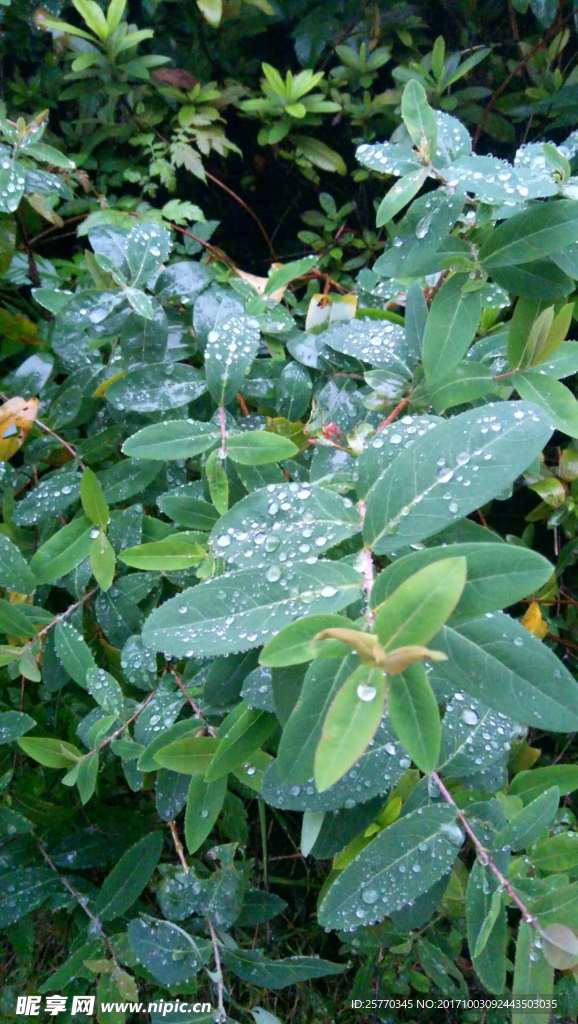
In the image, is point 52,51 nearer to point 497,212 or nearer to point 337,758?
point 497,212

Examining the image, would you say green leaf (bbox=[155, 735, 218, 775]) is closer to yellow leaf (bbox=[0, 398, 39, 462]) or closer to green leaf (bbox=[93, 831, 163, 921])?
green leaf (bbox=[93, 831, 163, 921])

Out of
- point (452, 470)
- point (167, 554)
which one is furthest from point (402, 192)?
point (167, 554)

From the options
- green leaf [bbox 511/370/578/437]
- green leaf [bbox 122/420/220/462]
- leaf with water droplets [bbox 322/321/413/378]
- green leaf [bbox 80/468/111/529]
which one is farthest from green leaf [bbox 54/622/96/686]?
green leaf [bbox 511/370/578/437]

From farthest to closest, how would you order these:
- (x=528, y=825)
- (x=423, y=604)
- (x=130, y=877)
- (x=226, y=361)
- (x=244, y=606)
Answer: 1. (x=130, y=877)
2. (x=226, y=361)
3. (x=528, y=825)
4. (x=244, y=606)
5. (x=423, y=604)

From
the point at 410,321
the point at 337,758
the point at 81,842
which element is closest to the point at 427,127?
the point at 410,321

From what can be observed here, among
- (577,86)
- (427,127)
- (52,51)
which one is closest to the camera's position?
(427,127)

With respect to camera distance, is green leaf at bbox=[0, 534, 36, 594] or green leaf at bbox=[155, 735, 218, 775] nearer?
green leaf at bbox=[155, 735, 218, 775]

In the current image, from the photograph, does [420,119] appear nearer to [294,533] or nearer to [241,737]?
[294,533]
